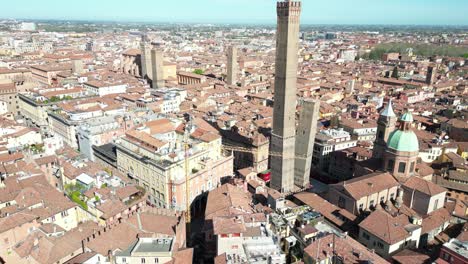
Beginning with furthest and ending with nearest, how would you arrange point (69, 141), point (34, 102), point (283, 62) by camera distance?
point (34, 102) < point (69, 141) < point (283, 62)

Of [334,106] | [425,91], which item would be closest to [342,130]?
[334,106]

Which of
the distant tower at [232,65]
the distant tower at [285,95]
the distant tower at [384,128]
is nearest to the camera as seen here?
the distant tower at [285,95]

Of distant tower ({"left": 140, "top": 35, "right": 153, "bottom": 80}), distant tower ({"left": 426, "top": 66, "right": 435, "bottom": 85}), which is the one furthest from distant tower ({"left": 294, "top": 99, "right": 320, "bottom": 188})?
distant tower ({"left": 426, "top": 66, "right": 435, "bottom": 85})

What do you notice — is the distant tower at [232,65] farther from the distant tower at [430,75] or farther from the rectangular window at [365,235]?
the rectangular window at [365,235]

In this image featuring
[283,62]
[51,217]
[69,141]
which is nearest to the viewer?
[51,217]

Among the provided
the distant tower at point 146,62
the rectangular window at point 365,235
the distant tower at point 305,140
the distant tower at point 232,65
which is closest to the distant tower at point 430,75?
the distant tower at point 232,65

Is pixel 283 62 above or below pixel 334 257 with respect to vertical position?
above

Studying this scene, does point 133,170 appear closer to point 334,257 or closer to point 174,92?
point 334,257
